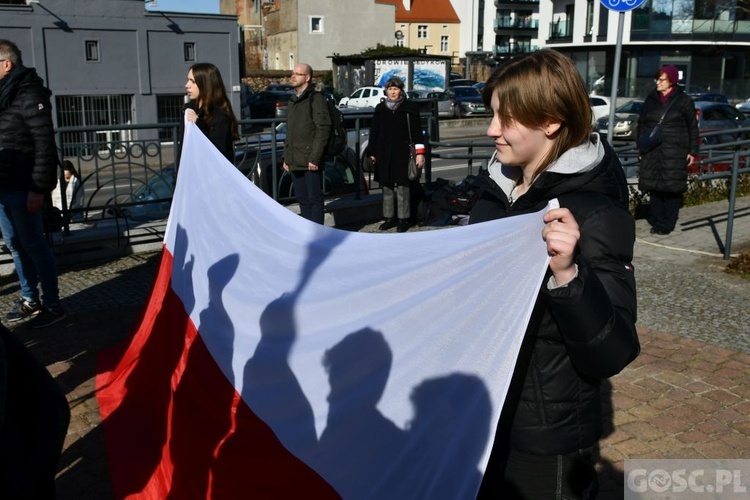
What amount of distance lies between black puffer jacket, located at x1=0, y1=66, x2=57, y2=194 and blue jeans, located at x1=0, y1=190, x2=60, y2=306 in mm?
158

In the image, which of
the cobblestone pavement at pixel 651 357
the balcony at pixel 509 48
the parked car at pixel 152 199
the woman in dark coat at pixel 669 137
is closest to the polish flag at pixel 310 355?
the cobblestone pavement at pixel 651 357

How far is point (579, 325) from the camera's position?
2.07 m

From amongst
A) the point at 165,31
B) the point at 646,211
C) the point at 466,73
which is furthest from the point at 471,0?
the point at 646,211

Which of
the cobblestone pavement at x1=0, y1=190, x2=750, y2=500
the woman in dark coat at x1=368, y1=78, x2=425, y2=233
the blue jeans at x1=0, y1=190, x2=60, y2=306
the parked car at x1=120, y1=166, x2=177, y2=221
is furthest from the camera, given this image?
the woman in dark coat at x1=368, y1=78, x2=425, y2=233

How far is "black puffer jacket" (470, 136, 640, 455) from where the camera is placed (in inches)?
82.0

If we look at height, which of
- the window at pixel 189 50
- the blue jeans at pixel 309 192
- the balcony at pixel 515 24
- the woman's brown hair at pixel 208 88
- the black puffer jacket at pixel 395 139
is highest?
the balcony at pixel 515 24

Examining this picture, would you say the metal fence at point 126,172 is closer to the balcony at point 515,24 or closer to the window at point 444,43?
the window at point 444,43

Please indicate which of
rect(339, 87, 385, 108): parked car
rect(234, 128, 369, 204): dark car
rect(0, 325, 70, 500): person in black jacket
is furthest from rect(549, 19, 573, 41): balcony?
rect(0, 325, 70, 500): person in black jacket

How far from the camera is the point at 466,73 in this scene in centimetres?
7781

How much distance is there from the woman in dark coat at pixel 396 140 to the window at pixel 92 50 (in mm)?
25871

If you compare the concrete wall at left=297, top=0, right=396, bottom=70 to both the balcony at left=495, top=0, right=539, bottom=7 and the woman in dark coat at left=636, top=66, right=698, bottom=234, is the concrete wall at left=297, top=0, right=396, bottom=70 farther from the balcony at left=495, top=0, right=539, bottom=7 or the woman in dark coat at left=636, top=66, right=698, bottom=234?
the woman in dark coat at left=636, top=66, right=698, bottom=234

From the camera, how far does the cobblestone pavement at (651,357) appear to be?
4.39 meters

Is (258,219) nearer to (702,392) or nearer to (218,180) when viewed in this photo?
(218,180)

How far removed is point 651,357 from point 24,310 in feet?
15.8
